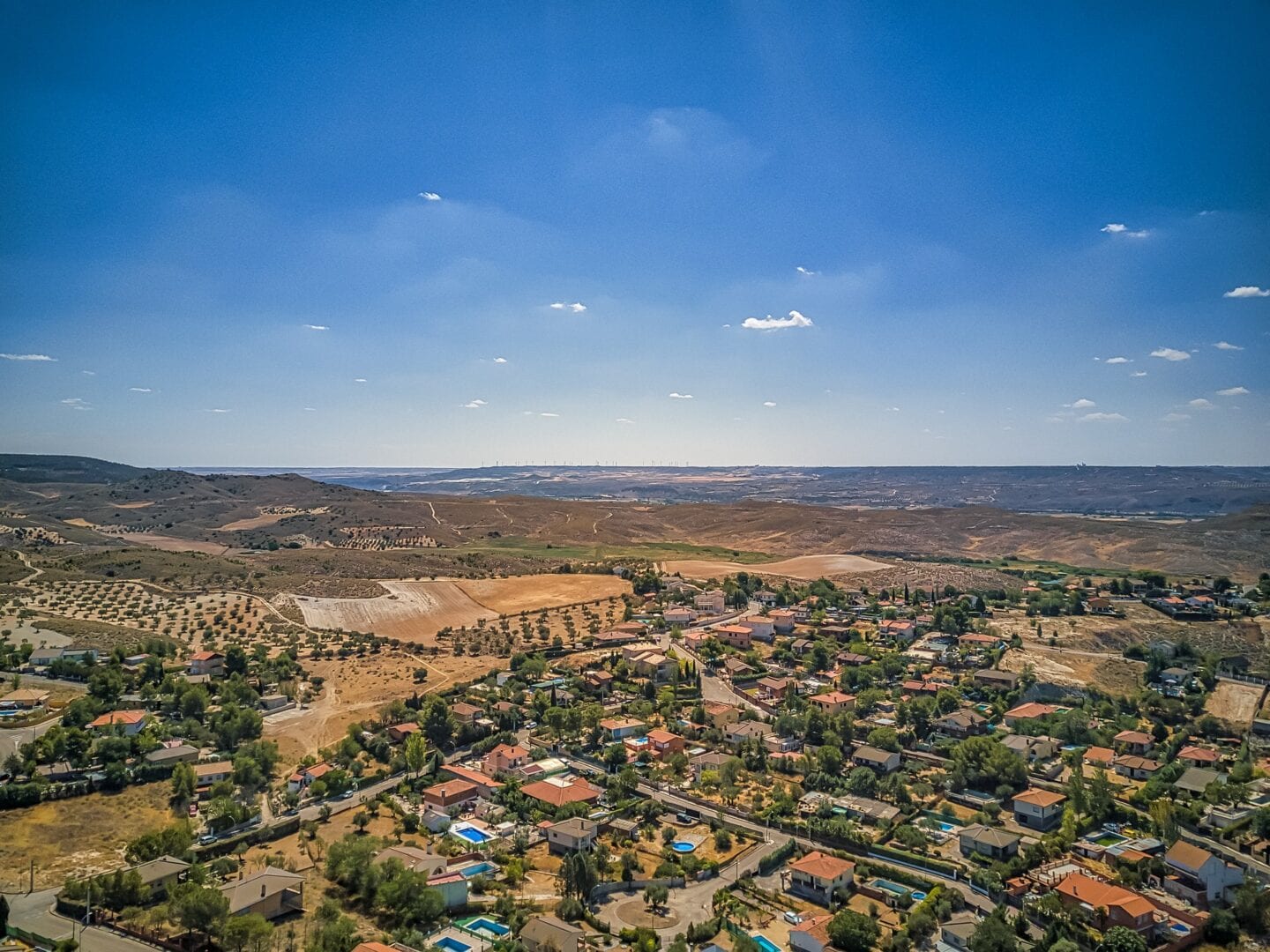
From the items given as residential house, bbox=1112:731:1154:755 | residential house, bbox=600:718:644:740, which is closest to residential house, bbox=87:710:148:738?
residential house, bbox=600:718:644:740

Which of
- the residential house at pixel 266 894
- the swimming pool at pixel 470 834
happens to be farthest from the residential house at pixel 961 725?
the residential house at pixel 266 894

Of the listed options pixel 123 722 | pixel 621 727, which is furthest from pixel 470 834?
pixel 123 722

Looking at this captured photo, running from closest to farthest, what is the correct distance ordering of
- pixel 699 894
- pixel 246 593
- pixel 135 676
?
pixel 699 894 → pixel 135 676 → pixel 246 593

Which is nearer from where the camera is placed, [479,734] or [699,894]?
[699,894]

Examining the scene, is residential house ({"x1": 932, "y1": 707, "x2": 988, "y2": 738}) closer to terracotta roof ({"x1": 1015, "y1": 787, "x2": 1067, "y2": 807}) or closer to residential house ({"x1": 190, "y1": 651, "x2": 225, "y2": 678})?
terracotta roof ({"x1": 1015, "y1": 787, "x2": 1067, "y2": 807})

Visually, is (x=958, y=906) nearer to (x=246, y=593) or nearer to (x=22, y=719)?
(x=22, y=719)

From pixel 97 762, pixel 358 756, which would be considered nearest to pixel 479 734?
pixel 358 756

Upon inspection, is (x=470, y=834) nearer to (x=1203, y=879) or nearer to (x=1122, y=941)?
(x=1122, y=941)

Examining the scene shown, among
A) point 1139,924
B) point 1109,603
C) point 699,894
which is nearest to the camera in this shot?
point 1139,924
